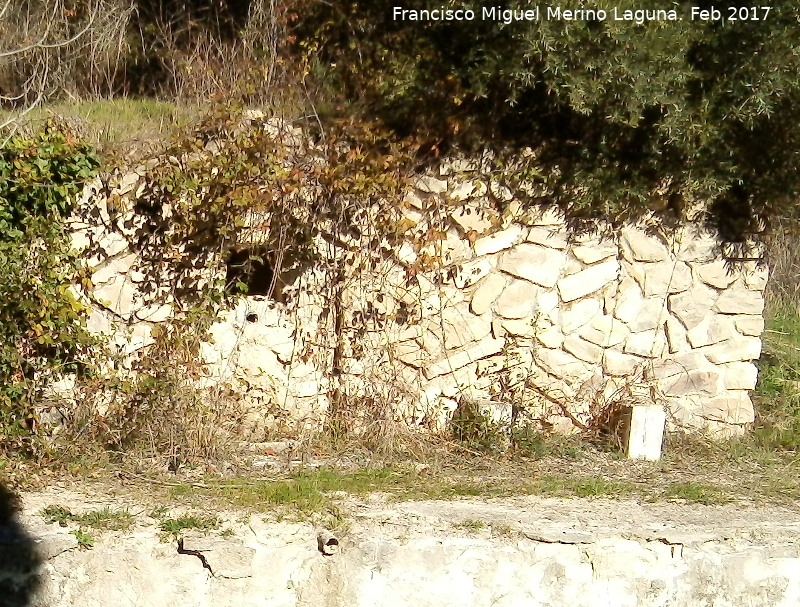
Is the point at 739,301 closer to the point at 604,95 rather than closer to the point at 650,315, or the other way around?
the point at 650,315

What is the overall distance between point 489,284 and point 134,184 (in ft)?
6.59

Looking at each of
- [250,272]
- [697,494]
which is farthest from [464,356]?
[697,494]

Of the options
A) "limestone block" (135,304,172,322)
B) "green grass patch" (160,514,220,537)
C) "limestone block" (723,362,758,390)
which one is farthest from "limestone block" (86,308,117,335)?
"limestone block" (723,362,758,390)

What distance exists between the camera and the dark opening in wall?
15.7 ft

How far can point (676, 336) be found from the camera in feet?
16.9

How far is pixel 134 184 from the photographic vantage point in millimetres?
4691

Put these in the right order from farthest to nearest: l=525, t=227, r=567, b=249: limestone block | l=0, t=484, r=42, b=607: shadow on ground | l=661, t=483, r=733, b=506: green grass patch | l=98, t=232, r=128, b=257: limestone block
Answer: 1. l=525, t=227, r=567, b=249: limestone block
2. l=98, t=232, r=128, b=257: limestone block
3. l=661, t=483, r=733, b=506: green grass patch
4. l=0, t=484, r=42, b=607: shadow on ground

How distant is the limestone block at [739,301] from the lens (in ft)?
16.8

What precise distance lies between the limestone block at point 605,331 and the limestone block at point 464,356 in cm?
50

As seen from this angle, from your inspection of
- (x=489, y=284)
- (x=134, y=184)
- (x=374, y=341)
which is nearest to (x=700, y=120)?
(x=489, y=284)

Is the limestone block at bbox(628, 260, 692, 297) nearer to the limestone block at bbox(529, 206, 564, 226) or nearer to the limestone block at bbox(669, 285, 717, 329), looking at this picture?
the limestone block at bbox(669, 285, 717, 329)

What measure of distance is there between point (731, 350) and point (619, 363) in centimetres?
66

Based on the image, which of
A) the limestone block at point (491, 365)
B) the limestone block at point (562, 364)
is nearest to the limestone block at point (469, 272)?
the limestone block at point (491, 365)

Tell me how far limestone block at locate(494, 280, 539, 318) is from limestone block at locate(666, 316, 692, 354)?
0.82m
